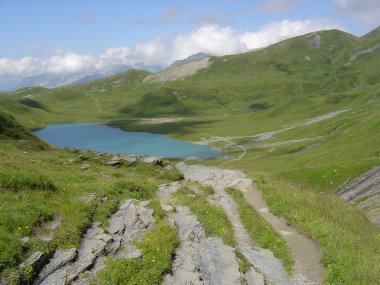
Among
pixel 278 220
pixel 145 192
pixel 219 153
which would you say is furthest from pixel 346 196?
pixel 219 153

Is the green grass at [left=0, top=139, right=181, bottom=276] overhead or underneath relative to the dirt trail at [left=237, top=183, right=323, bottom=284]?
overhead

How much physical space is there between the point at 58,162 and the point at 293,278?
3825 cm

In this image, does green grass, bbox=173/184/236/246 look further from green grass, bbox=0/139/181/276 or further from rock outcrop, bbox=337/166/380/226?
rock outcrop, bbox=337/166/380/226

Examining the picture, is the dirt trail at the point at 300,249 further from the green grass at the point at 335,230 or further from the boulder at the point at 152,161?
the boulder at the point at 152,161

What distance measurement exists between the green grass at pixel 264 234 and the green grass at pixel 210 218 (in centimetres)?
187

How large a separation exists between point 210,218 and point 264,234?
4.48 meters

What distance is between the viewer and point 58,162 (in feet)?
173

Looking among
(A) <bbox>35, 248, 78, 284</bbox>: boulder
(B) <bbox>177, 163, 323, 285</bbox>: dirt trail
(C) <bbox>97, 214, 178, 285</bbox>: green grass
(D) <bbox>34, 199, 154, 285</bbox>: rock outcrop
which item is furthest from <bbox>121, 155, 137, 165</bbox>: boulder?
(A) <bbox>35, 248, 78, 284</bbox>: boulder

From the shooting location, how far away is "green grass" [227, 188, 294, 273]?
26.7m

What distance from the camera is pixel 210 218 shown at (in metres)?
31.4

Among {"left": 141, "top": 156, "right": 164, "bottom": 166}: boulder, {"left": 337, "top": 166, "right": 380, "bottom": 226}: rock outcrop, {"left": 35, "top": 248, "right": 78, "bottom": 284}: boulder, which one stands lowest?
{"left": 337, "top": 166, "right": 380, "bottom": 226}: rock outcrop

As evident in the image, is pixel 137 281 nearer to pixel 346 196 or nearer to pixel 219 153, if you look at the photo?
pixel 346 196

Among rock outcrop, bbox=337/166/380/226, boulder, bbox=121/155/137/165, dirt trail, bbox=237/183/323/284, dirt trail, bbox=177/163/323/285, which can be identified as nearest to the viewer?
dirt trail, bbox=177/163/323/285

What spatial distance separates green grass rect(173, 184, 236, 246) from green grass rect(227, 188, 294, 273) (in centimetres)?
187
